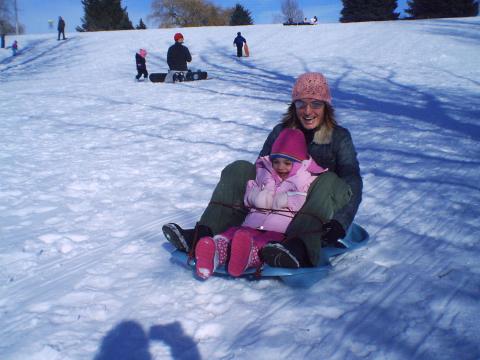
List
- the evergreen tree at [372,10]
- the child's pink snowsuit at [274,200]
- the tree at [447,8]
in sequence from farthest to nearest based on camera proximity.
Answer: the evergreen tree at [372,10], the tree at [447,8], the child's pink snowsuit at [274,200]

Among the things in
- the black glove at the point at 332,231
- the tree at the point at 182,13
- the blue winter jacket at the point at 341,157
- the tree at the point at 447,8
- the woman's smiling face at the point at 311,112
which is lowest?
the black glove at the point at 332,231

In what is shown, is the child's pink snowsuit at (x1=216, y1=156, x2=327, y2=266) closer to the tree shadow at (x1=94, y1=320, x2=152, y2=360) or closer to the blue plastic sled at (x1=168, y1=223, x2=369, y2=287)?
the blue plastic sled at (x1=168, y1=223, x2=369, y2=287)

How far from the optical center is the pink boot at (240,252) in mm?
2231

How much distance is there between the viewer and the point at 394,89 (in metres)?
9.45

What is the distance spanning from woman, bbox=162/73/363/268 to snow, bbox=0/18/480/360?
0.25 metres

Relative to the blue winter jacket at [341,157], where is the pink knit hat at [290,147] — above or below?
above

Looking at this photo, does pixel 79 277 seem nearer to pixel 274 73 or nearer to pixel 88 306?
pixel 88 306

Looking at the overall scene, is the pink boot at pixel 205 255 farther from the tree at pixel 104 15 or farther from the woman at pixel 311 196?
the tree at pixel 104 15

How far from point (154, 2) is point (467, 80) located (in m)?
48.6

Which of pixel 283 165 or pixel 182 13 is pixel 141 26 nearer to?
pixel 182 13

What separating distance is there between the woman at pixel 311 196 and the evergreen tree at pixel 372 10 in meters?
36.1

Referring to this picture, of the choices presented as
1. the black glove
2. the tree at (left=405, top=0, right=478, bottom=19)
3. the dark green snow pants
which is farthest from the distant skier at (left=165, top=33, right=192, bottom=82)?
the tree at (left=405, top=0, right=478, bottom=19)

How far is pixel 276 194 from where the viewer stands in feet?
8.51

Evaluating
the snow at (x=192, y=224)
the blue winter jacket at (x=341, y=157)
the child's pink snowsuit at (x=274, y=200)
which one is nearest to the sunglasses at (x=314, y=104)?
the blue winter jacket at (x=341, y=157)
